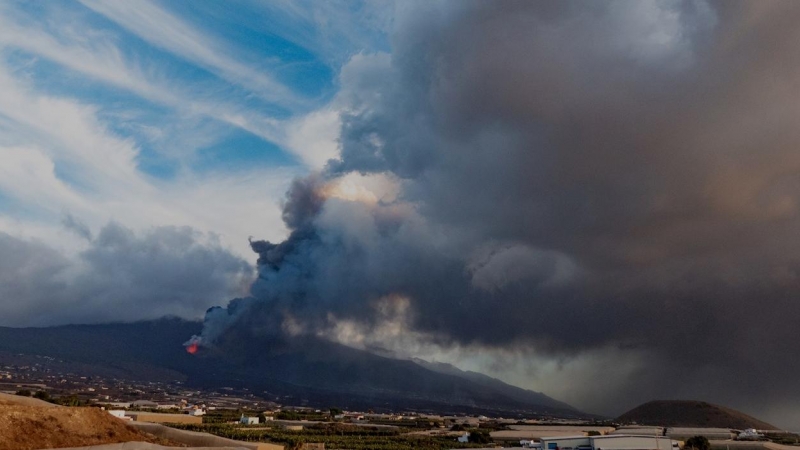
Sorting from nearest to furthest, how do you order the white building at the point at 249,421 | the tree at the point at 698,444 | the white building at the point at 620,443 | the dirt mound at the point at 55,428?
1. the dirt mound at the point at 55,428
2. the white building at the point at 620,443
3. the tree at the point at 698,444
4. the white building at the point at 249,421

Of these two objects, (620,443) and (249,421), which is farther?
(249,421)

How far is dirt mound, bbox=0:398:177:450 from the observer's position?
122 feet

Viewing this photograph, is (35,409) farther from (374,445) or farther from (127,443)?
(374,445)

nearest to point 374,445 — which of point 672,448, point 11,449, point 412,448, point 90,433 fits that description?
point 412,448

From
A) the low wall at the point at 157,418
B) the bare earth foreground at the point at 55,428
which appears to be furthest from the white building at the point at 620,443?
the low wall at the point at 157,418

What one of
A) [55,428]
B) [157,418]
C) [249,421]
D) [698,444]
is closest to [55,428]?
[55,428]

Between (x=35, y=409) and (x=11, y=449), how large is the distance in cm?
502

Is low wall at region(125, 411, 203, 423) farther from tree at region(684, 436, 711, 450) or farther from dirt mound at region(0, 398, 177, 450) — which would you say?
tree at region(684, 436, 711, 450)

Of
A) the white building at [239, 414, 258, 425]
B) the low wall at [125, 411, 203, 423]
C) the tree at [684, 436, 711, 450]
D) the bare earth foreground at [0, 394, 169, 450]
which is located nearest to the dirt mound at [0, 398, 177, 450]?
the bare earth foreground at [0, 394, 169, 450]

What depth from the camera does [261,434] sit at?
308 ft

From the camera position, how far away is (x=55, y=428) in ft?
130

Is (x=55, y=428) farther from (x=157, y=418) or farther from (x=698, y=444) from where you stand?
(x=698, y=444)

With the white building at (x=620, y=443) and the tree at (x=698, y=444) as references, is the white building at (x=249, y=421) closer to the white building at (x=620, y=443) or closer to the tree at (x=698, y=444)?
the white building at (x=620, y=443)

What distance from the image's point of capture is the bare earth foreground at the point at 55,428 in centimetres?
3721
